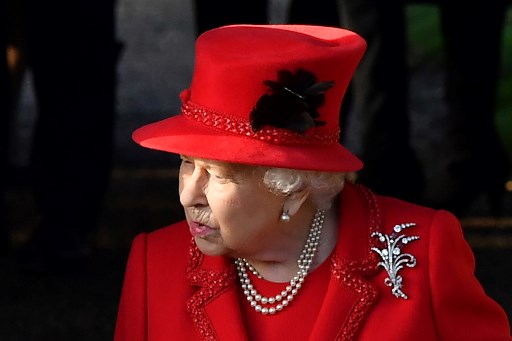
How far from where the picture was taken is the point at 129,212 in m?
6.12

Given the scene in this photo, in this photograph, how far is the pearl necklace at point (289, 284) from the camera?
3.16 m

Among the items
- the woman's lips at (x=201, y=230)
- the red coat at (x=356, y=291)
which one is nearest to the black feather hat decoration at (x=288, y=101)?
the woman's lips at (x=201, y=230)

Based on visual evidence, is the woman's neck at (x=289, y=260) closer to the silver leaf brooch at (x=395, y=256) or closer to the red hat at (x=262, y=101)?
the silver leaf brooch at (x=395, y=256)

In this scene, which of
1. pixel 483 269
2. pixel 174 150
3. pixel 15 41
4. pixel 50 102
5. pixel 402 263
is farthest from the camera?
pixel 15 41

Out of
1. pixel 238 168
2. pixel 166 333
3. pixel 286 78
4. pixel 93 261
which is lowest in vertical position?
pixel 93 261

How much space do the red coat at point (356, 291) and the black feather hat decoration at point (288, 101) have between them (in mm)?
321

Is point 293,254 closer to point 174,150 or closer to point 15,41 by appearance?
point 174,150

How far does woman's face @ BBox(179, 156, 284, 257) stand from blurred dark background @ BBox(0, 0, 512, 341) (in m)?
1.82

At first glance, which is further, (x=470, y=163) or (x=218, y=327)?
(x=470, y=163)

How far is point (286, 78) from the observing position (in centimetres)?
295

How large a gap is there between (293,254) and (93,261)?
2.27m

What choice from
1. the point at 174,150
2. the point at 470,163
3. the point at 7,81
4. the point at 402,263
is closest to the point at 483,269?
the point at 470,163

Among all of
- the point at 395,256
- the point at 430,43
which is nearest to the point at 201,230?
the point at 395,256

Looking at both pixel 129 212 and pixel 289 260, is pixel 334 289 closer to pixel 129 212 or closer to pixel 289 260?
pixel 289 260
